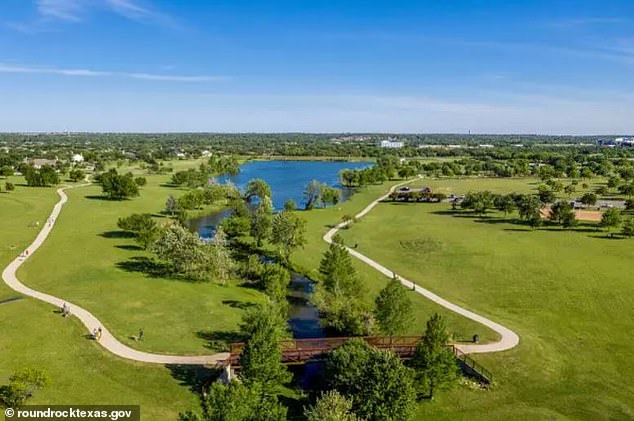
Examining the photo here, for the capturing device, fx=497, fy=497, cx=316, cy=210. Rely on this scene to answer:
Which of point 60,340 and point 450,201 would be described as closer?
point 60,340

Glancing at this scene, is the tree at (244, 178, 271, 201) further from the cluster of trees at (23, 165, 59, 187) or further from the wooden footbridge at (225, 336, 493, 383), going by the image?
the wooden footbridge at (225, 336, 493, 383)

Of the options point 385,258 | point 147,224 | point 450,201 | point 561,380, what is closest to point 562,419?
point 561,380

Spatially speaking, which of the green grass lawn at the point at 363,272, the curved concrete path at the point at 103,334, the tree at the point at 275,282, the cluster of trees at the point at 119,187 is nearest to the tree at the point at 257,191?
the green grass lawn at the point at 363,272

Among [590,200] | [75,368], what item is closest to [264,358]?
[75,368]

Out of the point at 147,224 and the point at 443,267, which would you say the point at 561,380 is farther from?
the point at 147,224

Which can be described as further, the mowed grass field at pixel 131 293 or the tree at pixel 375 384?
the mowed grass field at pixel 131 293

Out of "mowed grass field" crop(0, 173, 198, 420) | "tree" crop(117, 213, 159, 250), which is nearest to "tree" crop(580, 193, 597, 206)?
"tree" crop(117, 213, 159, 250)

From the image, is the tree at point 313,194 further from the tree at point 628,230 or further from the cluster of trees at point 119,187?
the tree at point 628,230
